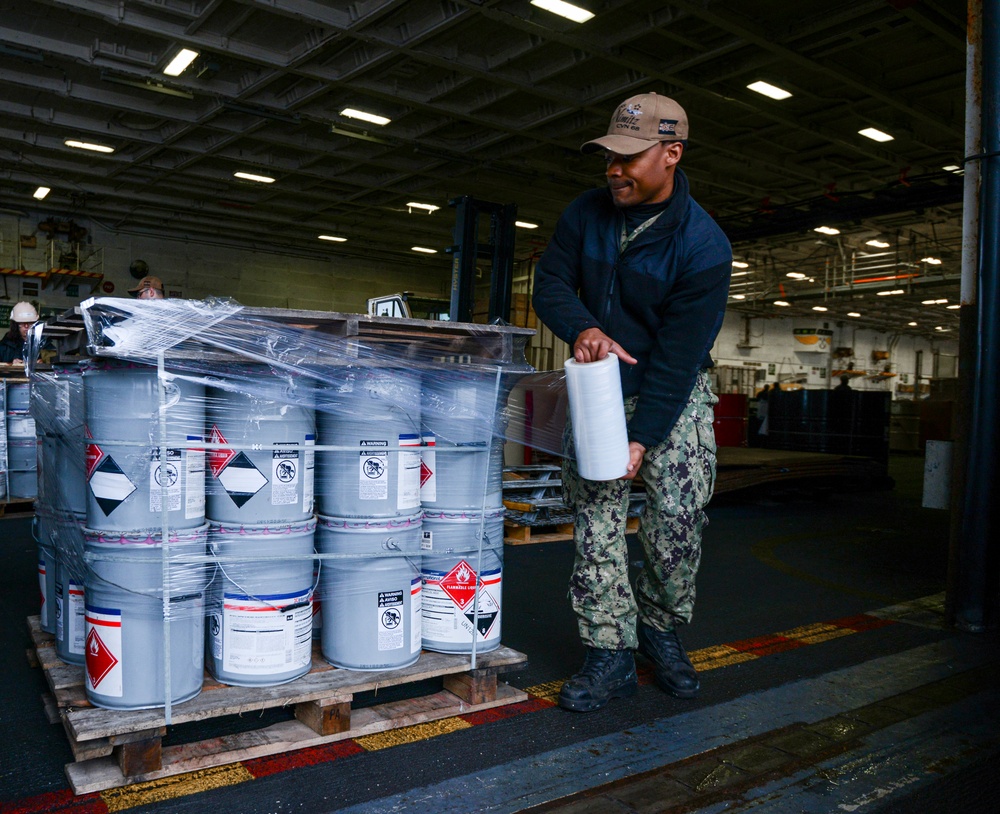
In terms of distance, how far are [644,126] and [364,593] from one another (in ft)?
6.06

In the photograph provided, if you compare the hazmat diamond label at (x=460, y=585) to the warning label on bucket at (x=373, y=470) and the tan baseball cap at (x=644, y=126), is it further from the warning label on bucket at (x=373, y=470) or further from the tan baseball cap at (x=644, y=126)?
the tan baseball cap at (x=644, y=126)

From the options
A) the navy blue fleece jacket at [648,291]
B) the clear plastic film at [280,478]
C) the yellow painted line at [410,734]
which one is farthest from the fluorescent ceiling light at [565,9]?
the yellow painted line at [410,734]

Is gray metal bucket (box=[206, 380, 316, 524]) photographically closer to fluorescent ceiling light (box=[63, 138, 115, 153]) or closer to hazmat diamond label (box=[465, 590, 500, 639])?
hazmat diamond label (box=[465, 590, 500, 639])

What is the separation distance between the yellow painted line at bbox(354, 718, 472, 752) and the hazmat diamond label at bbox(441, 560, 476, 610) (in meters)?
0.40

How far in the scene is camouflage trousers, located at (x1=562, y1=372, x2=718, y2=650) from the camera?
2.83m

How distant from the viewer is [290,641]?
2471 millimetres

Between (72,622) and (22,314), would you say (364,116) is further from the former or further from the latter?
(72,622)

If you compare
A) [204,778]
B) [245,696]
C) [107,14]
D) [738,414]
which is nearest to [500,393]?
[245,696]

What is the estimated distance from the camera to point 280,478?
2461mm

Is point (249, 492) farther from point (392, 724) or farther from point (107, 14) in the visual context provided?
point (107, 14)

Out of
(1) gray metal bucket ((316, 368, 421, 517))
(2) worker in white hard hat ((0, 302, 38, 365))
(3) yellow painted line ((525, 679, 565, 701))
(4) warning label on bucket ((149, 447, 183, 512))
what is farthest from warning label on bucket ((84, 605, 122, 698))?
(2) worker in white hard hat ((0, 302, 38, 365))

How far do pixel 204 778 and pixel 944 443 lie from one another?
422 cm

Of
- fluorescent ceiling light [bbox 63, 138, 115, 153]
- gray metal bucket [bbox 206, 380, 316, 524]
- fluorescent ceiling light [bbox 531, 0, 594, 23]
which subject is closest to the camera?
gray metal bucket [bbox 206, 380, 316, 524]

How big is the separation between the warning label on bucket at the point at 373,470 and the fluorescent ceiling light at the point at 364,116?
946cm
